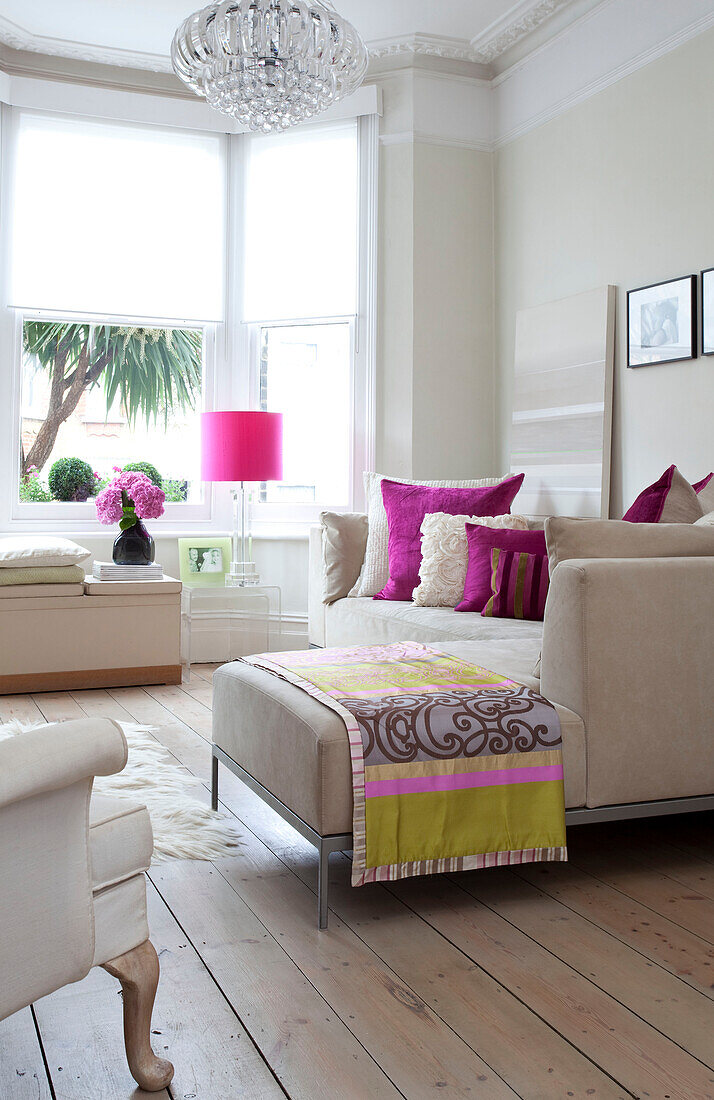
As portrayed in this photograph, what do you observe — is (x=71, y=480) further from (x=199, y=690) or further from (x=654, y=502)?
(x=654, y=502)

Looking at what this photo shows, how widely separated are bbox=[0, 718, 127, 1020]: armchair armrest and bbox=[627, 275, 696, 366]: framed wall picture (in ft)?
10.7

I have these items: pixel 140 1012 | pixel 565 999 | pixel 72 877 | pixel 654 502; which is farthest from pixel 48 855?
pixel 654 502

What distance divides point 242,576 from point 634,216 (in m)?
2.56

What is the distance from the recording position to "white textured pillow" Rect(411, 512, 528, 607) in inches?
161

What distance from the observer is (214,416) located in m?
5.00

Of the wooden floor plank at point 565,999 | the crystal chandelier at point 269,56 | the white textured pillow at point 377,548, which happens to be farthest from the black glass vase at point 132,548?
the wooden floor plank at point 565,999

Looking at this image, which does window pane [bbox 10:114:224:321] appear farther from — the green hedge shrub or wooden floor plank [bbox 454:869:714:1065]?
wooden floor plank [bbox 454:869:714:1065]

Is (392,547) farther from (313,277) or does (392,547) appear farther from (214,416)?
(313,277)

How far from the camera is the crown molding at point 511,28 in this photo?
184 inches

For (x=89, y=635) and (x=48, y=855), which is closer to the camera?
(x=48, y=855)

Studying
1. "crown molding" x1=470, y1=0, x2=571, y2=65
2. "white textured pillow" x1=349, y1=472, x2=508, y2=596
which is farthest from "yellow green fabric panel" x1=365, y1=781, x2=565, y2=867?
"crown molding" x1=470, y1=0, x2=571, y2=65

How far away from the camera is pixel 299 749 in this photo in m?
2.20

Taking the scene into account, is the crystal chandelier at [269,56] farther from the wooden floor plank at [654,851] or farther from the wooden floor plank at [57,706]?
the wooden floor plank at [654,851]

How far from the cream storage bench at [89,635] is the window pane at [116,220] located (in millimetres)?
1659
